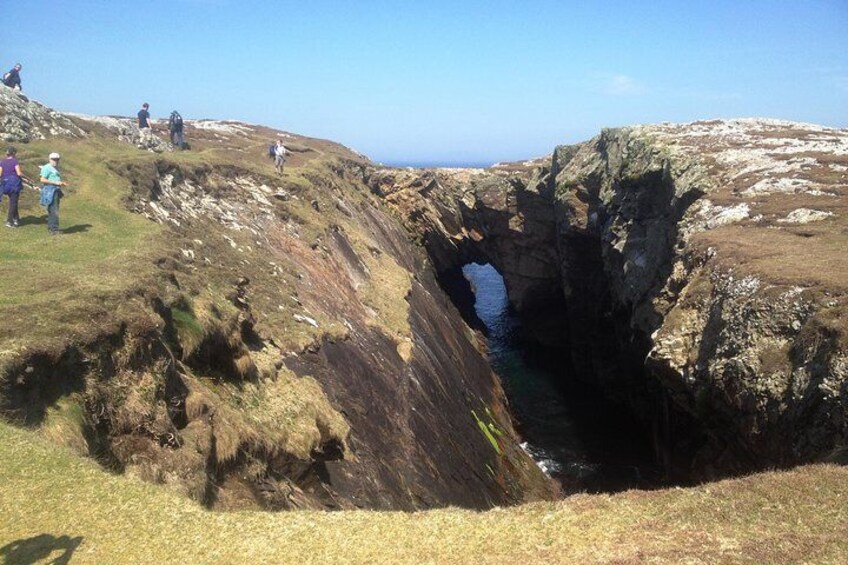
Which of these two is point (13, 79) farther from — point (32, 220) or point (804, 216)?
point (804, 216)

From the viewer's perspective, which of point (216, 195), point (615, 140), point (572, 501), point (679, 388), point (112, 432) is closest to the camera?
point (572, 501)

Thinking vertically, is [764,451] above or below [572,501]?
below

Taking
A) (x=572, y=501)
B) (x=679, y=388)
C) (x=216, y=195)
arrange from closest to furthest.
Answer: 1. (x=572, y=501)
2. (x=679, y=388)
3. (x=216, y=195)

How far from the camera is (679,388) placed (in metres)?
30.6

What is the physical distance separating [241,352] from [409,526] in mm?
13432

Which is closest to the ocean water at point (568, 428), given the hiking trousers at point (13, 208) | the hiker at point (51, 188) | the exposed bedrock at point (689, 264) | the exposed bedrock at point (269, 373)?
the exposed bedrock at point (689, 264)

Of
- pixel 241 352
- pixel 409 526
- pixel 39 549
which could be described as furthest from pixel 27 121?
pixel 409 526

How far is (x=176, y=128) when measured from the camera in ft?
A: 171

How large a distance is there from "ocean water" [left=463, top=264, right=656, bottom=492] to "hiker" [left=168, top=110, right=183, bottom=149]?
4272 centimetres

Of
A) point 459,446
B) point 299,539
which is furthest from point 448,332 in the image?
point 299,539

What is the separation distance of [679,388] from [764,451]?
6.90m

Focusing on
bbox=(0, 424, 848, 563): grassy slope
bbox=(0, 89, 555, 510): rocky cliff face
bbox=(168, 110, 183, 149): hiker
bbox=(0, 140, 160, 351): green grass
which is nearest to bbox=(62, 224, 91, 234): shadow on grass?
bbox=(0, 140, 160, 351): green grass

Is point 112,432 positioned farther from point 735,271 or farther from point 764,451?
point 735,271

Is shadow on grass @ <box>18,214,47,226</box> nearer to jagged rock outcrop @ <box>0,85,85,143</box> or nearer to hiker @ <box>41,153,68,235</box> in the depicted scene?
hiker @ <box>41,153,68,235</box>
